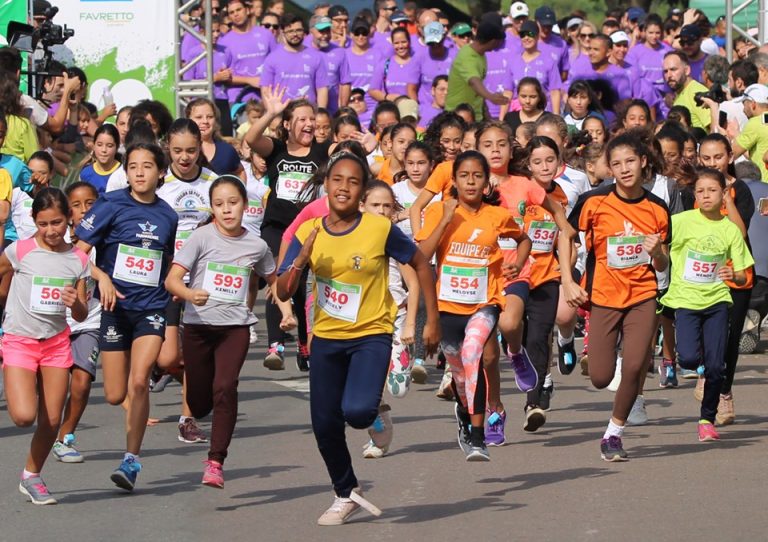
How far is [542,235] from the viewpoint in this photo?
1107 cm

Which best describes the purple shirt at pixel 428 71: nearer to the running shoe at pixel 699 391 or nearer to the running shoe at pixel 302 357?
the running shoe at pixel 302 357

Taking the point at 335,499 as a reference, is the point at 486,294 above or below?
above

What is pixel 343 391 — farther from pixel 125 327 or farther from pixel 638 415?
pixel 638 415

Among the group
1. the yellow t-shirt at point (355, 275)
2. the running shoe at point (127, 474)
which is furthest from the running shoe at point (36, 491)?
the yellow t-shirt at point (355, 275)

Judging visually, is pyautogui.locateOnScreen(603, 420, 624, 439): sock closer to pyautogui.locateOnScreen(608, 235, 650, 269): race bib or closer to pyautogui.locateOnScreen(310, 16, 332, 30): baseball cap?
pyautogui.locateOnScreen(608, 235, 650, 269): race bib

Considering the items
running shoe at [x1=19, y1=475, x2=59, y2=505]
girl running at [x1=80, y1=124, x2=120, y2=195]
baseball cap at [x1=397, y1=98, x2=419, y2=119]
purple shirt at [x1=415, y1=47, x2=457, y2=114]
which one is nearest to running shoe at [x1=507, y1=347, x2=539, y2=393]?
running shoe at [x1=19, y1=475, x2=59, y2=505]

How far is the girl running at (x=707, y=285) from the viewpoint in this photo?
10242 millimetres

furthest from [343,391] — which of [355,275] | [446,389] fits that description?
[446,389]

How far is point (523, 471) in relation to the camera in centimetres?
923

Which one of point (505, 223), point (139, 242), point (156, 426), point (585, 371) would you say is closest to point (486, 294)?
point (505, 223)

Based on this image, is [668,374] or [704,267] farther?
[668,374]

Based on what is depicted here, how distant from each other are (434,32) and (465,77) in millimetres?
2366

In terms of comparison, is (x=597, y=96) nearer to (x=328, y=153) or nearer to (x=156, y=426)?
(x=328, y=153)

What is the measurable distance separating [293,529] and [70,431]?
254 centimetres
